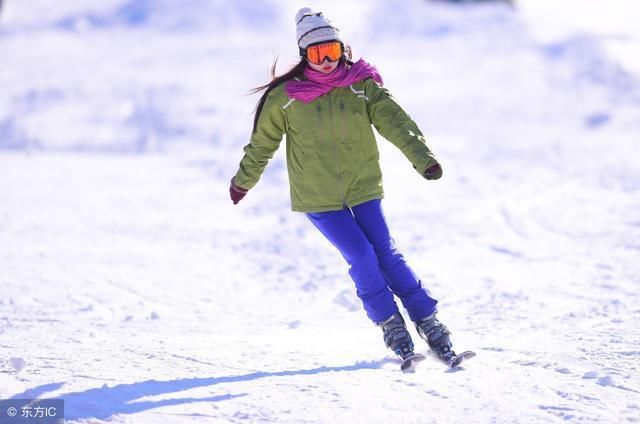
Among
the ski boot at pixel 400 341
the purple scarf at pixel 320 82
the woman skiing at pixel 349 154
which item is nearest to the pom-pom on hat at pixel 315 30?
the woman skiing at pixel 349 154

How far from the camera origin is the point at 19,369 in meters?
3.76

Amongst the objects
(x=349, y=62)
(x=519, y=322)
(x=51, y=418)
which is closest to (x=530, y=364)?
(x=519, y=322)

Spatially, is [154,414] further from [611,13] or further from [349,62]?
[611,13]

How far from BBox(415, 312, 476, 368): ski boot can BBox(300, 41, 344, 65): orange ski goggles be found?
4.26ft

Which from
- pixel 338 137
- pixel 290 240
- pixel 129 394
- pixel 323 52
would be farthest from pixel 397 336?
pixel 290 240

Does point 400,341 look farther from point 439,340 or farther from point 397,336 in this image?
point 439,340

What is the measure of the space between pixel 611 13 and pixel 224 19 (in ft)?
39.4

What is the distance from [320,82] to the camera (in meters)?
3.86

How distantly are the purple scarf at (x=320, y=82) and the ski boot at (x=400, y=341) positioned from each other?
1102mm

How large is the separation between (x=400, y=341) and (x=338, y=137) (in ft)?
3.25

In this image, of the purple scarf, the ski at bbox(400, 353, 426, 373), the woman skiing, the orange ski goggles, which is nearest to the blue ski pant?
the woman skiing

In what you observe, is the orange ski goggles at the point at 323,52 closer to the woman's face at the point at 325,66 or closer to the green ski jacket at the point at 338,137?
the woman's face at the point at 325,66

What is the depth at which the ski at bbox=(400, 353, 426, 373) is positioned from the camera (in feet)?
12.3

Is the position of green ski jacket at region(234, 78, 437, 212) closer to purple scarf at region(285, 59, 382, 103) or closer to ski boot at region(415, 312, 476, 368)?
purple scarf at region(285, 59, 382, 103)
